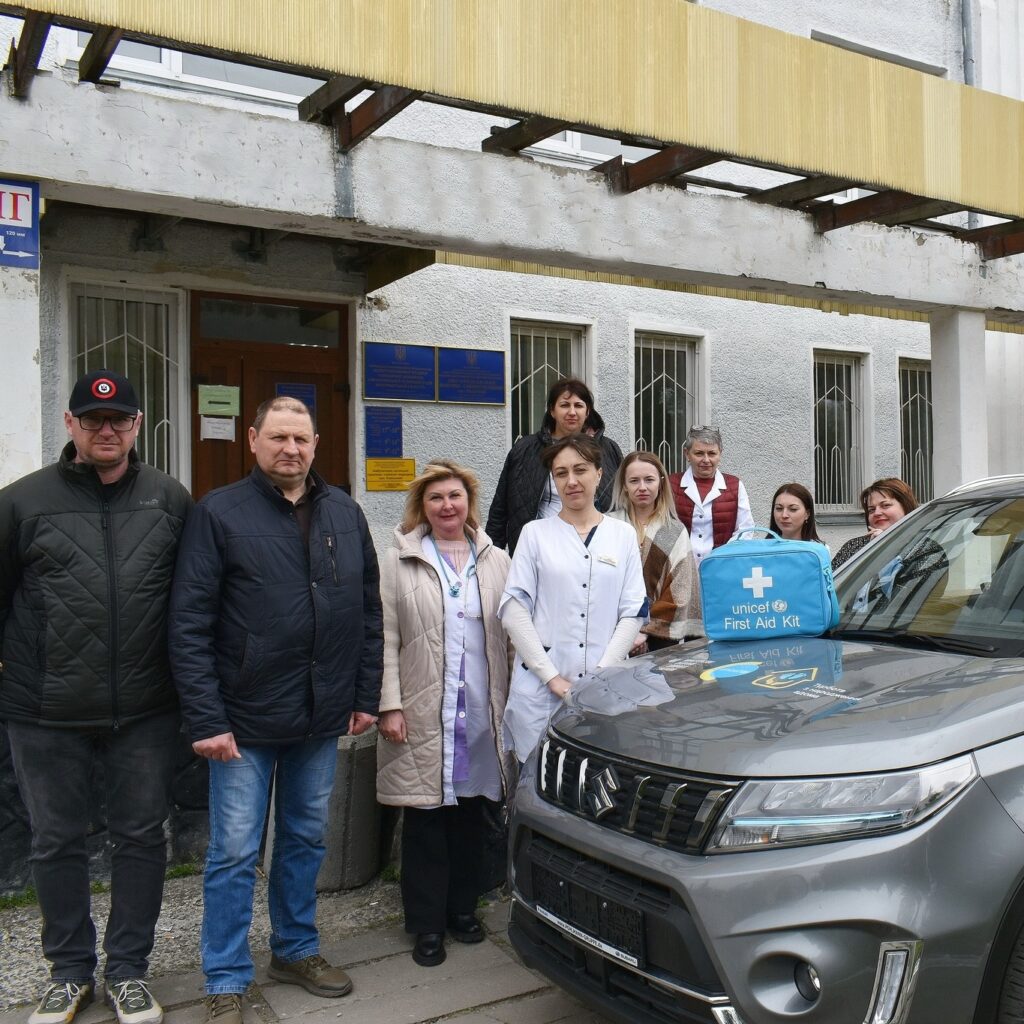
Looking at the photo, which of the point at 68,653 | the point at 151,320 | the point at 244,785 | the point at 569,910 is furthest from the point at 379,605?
the point at 151,320

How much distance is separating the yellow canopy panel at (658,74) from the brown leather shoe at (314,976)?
11.5 feet

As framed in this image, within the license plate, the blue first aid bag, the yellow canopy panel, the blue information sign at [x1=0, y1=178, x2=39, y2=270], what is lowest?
the license plate

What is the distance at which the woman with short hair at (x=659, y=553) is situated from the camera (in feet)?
15.1

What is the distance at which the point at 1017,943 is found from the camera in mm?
2352

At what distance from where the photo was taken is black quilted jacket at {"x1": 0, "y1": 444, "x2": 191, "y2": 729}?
3207 millimetres

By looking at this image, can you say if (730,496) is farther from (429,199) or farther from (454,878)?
(454,878)

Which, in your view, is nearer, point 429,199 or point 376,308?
point 429,199

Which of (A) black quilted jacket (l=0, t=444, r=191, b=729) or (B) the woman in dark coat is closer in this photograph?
(A) black quilted jacket (l=0, t=444, r=191, b=729)

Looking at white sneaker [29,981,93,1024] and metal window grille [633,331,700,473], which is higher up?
metal window grille [633,331,700,473]

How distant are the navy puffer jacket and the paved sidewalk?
0.87 metres

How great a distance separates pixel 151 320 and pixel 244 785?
4.55m

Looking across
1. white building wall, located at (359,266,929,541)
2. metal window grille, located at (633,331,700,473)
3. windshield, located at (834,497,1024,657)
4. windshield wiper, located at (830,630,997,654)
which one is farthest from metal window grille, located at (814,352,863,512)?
windshield wiper, located at (830,630,997,654)

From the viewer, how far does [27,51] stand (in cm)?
431

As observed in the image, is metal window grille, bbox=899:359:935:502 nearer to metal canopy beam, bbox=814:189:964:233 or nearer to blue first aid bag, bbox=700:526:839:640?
metal canopy beam, bbox=814:189:964:233
